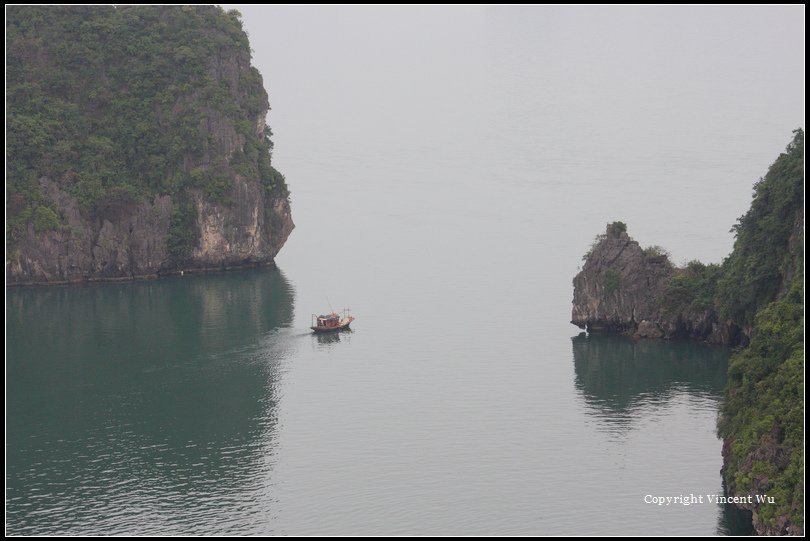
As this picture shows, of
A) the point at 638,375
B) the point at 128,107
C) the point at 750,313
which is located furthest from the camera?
the point at 128,107

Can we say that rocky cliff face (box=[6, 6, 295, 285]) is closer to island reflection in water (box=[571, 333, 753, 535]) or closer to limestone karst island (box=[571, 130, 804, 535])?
limestone karst island (box=[571, 130, 804, 535])

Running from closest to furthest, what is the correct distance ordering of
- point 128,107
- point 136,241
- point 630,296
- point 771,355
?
point 771,355, point 630,296, point 136,241, point 128,107

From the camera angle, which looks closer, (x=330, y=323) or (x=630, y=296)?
(x=630, y=296)

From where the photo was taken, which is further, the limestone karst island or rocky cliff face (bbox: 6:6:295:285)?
rocky cliff face (bbox: 6:6:295:285)

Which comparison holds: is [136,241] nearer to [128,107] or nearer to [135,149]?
[135,149]

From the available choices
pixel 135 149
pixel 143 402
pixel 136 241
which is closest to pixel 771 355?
pixel 143 402

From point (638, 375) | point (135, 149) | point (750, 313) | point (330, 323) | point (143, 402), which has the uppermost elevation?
point (135, 149)

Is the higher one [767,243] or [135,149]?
[135,149]

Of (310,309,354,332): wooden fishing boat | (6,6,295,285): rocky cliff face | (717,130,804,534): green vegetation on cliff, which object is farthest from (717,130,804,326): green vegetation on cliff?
(6,6,295,285): rocky cliff face
